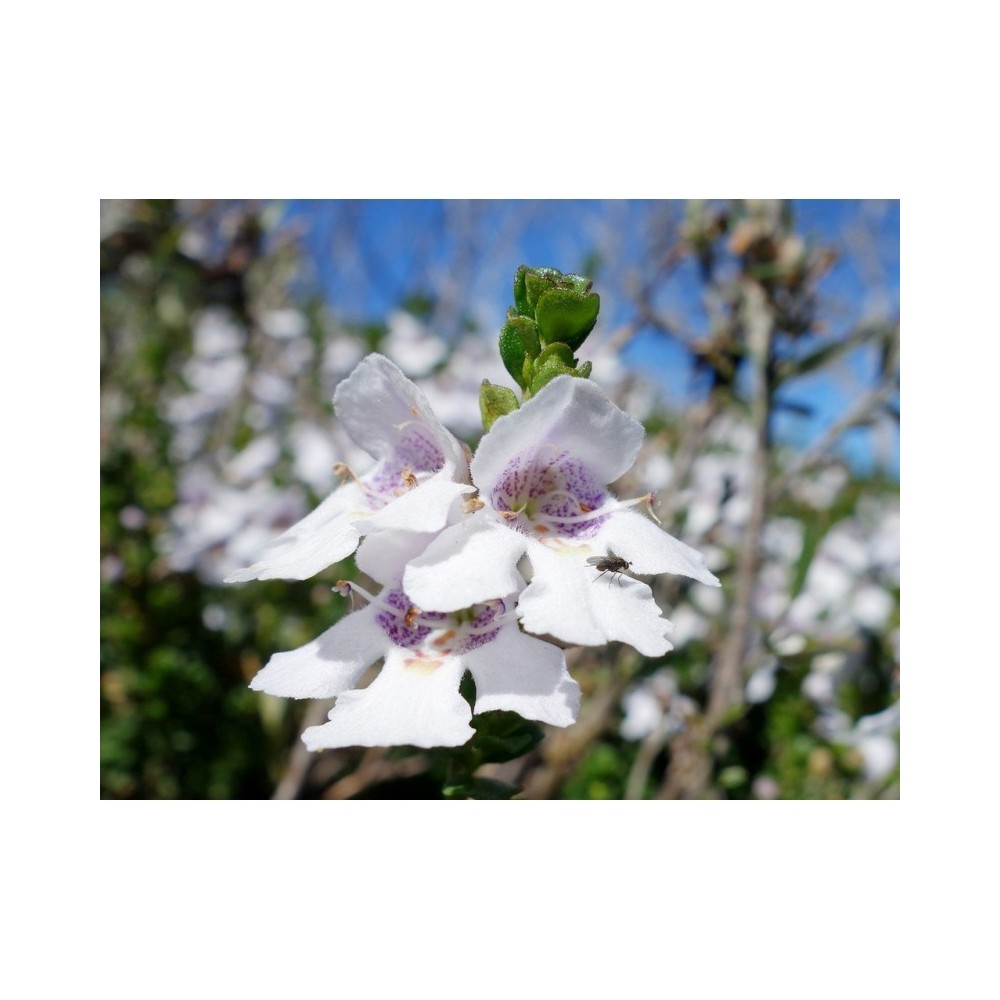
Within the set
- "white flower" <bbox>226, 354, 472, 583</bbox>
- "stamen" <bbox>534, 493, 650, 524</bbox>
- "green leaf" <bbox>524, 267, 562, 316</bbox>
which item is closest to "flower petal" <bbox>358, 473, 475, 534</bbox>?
"white flower" <bbox>226, 354, 472, 583</bbox>

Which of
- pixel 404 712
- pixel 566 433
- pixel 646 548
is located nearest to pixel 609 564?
pixel 646 548

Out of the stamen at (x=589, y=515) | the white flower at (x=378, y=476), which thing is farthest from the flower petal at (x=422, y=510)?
the stamen at (x=589, y=515)

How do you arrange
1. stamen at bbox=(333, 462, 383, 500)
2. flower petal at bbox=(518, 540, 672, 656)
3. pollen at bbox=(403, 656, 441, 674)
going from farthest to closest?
stamen at bbox=(333, 462, 383, 500)
pollen at bbox=(403, 656, 441, 674)
flower petal at bbox=(518, 540, 672, 656)

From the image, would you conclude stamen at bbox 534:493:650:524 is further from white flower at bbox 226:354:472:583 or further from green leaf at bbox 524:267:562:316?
green leaf at bbox 524:267:562:316

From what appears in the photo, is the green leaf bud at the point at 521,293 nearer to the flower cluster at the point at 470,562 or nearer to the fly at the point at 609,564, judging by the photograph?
the flower cluster at the point at 470,562

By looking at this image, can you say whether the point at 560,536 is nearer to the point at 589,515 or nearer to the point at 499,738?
the point at 589,515
